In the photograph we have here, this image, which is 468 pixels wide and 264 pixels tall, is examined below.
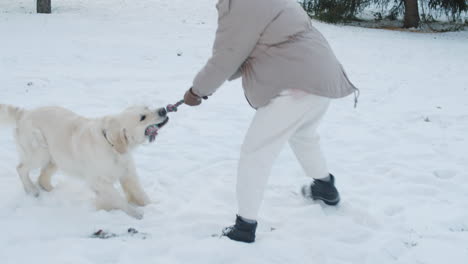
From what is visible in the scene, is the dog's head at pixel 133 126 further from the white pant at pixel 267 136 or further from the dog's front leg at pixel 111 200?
the white pant at pixel 267 136

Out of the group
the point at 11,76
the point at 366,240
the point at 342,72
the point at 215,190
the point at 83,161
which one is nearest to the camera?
the point at 342,72

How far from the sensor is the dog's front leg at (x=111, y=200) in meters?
3.43

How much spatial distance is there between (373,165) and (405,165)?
0.31m

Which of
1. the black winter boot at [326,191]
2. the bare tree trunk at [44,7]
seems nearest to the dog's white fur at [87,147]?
the black winter boot at [326,191]

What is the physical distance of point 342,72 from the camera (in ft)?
9.62

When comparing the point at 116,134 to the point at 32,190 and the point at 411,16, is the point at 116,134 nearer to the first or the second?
the point at 32,190

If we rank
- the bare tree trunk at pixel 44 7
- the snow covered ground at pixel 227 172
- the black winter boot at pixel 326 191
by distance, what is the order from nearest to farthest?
1. the snow covered ground at pixel 227 172
2. the black winter boot at pixel 326 191
3. the bare tree trunk at pixel 44 7

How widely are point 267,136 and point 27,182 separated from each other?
2.14m

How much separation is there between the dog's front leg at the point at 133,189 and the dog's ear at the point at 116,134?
302 mm

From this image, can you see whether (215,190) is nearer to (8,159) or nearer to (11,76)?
(8,159)

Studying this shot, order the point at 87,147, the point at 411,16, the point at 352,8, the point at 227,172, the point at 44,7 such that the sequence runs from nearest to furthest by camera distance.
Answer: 1. the point at 87,147
2. the point at 227,172
3. the point at 44,7
4. the point at 411,16
5. the point at 352,8

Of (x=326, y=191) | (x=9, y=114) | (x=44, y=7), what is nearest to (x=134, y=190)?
(x=9, y=114)

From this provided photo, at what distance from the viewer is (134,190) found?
11.8 feet

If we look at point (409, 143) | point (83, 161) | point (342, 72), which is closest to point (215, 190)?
point (83, 161)
